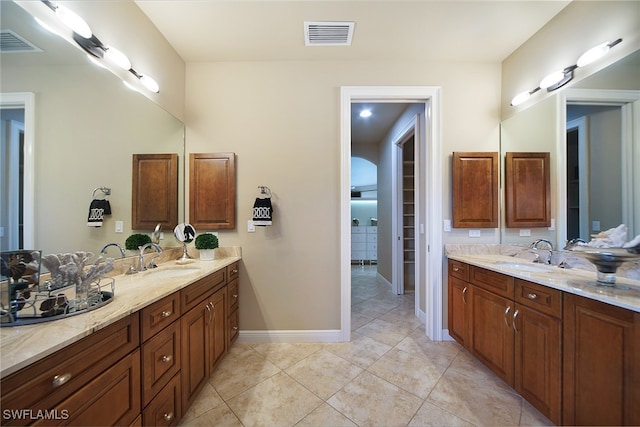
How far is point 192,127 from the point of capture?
7.72 feet

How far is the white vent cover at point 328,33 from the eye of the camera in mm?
1897

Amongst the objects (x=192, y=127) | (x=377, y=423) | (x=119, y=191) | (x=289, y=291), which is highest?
(x=192, y=127)

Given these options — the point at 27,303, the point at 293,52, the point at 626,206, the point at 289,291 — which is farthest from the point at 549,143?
the point at 27,303

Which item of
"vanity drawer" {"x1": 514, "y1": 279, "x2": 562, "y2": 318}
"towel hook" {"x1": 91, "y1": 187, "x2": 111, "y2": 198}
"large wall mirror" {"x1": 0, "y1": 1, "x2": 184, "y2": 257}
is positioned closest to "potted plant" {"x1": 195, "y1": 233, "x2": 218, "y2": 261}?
"large wall mirror" {"x1": 0, "y1": 1, "x2": 184, "y2": 257}

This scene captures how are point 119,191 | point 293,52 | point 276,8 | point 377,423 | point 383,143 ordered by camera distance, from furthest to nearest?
point 383,143 < point 293,52 < point 276,8 < point 119,191 < point 377,423

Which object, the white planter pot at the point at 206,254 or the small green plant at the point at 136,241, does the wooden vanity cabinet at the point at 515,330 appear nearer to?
the white planter pot at the point at 206,254

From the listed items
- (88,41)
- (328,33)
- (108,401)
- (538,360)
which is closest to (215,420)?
(108,401)

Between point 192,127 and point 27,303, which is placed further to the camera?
point 192,127

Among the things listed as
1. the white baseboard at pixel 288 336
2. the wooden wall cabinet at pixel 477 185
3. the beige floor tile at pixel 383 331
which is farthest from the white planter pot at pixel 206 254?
the wooden wall cabinet at pixel 477 185

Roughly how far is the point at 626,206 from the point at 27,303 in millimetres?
3109

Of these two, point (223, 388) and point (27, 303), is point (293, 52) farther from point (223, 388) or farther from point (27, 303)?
point (223, 388)

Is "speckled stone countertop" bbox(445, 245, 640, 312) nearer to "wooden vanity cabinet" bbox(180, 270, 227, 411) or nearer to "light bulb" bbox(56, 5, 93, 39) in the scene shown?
"wooden vanity cabinet" bbox(180, 270, 227, 411)

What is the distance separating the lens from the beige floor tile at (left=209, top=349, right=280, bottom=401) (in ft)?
5.53

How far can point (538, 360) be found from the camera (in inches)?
55.1
